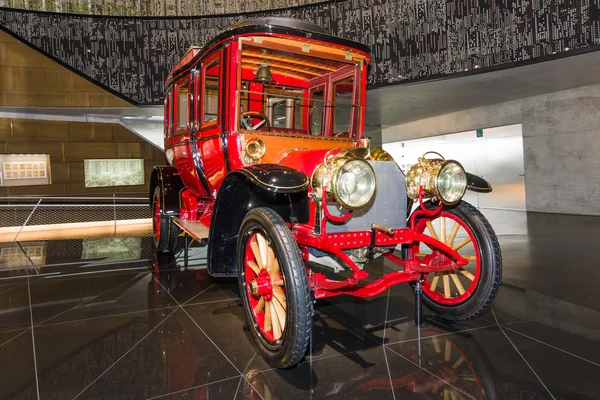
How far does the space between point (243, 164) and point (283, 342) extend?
1.17 m

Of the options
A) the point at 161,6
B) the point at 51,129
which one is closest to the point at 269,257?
the point at 161,6

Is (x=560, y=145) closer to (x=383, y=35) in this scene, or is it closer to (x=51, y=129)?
(x=383, y=35)

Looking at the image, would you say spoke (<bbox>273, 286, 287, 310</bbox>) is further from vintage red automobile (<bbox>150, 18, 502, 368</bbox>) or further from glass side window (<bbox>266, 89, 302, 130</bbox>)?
glass side window (<bbox>266, 89, 302, 130</bbox>)

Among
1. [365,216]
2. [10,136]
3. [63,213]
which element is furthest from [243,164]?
[10,136]

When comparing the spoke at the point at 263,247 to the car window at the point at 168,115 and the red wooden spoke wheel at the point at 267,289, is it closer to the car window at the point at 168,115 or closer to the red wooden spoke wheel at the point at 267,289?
the red wooden spoke wheel at the point at 267,289

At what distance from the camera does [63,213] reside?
8.89 metres

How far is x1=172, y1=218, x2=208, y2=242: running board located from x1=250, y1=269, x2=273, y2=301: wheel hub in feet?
3.13

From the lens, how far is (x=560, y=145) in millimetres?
8383

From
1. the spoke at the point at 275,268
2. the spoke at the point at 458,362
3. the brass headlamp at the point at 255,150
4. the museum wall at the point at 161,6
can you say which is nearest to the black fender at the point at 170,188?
the brass headlamp at the point at 255,150

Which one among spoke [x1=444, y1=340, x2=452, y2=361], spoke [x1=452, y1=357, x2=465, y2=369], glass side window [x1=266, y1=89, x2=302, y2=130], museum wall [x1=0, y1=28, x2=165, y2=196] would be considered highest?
museum wall [x1=0, y1=28, x2=165, y2=196]

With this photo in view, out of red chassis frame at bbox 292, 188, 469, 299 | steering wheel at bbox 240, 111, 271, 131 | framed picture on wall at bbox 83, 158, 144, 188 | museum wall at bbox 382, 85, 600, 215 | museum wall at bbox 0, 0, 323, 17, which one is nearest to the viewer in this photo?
red chassis frame at bbox 292, 188, 469, 299

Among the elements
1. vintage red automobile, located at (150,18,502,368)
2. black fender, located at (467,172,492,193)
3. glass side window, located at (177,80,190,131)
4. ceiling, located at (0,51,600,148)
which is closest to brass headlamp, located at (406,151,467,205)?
vintage red automobile, located at (150,18,502,368)

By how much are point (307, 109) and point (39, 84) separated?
796 cm

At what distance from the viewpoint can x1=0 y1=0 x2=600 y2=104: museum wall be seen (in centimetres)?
595
